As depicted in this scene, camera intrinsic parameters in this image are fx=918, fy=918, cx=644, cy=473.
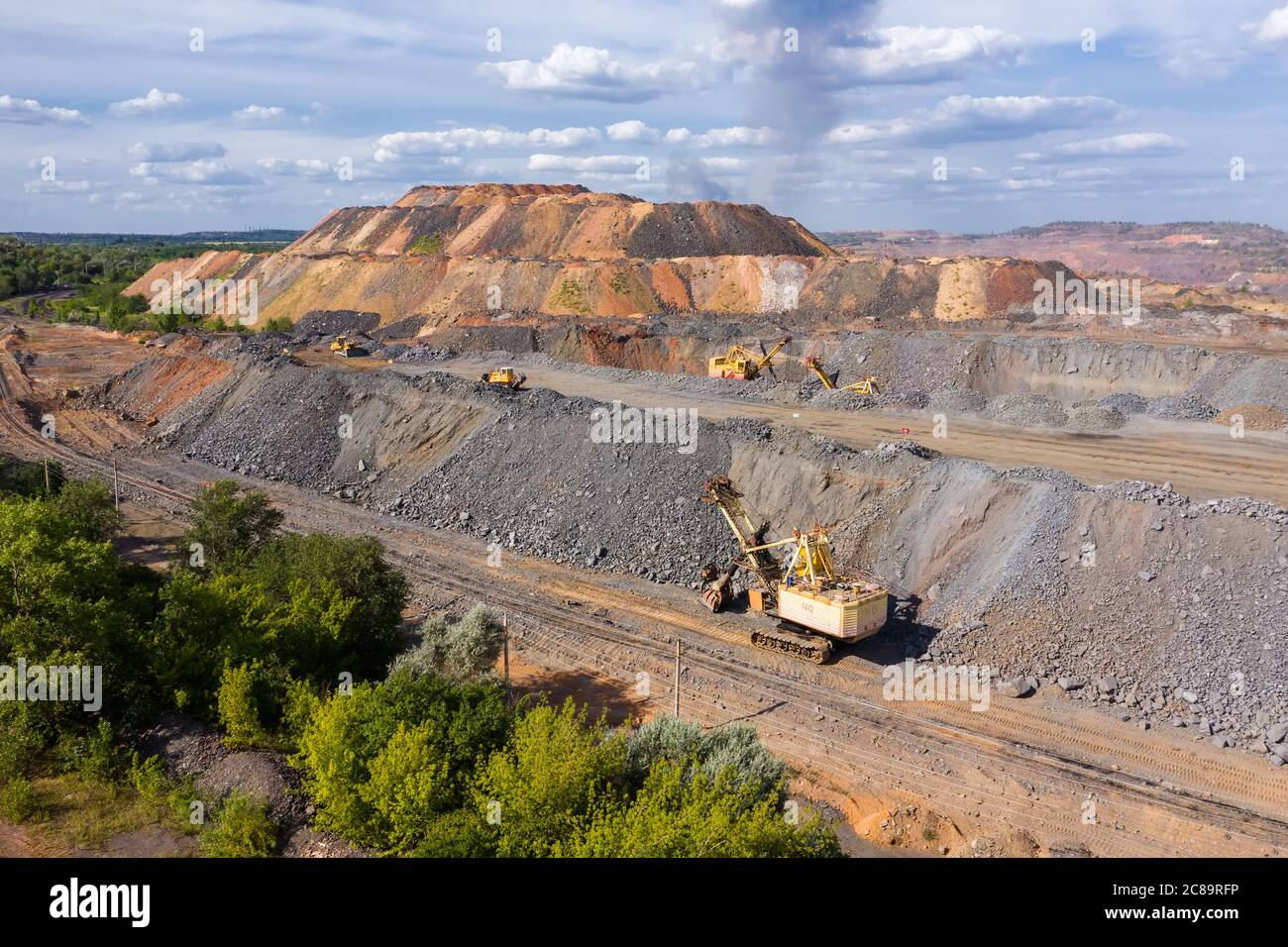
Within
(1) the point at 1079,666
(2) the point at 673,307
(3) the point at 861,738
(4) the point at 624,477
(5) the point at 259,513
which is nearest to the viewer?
(3) the point at 861,738

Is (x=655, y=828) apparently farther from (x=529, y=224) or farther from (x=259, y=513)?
(x=529, y=224)

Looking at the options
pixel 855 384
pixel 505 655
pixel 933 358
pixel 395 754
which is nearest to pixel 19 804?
pixel 395 754

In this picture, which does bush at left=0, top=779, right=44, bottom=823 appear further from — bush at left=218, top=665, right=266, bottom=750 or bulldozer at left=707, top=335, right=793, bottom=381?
bulldozer at left=707, top=335, right=793, bottom=381

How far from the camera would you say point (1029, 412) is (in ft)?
110

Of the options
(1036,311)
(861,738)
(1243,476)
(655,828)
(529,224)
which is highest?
(529,224)

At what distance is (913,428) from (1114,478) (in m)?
7.93

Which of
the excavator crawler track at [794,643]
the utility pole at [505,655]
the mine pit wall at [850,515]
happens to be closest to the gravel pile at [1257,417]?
the mine pit wall at [850,515]

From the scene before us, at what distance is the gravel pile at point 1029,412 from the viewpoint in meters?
33.1

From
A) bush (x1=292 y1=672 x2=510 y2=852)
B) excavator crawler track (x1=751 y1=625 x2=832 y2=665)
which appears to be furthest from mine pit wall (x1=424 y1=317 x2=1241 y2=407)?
bush (x1=292 y1=672 x2=510 y2=852)

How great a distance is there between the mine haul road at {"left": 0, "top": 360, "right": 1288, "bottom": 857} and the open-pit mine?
7 centimetres

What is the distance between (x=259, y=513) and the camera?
24.9m

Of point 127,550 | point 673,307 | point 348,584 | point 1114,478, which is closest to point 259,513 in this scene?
point 127,550

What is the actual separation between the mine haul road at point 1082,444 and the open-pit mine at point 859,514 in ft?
0.63

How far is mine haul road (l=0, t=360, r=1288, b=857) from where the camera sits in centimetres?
1455
